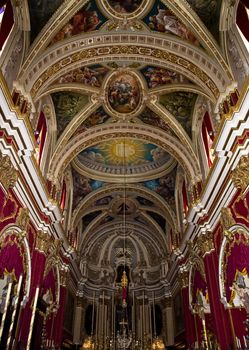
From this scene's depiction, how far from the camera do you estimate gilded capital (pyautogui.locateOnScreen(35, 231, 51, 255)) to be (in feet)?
37.8

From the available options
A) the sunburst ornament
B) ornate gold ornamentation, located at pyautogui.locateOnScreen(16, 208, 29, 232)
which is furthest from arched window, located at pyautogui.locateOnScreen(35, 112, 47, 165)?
the sunburst ornament

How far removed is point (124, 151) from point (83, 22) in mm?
8342

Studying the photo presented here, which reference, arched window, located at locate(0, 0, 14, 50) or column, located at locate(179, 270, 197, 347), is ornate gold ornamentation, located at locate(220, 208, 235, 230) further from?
arched window, located at locate(0, 0, 14, 50)

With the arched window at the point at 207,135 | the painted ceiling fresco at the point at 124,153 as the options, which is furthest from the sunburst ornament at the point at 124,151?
the arched window at the point at 207,135

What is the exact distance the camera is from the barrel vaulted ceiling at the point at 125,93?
10094 mm

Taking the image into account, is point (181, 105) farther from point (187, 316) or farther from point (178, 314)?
point (178, 314)

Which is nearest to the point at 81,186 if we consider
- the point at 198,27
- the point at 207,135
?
the point at 207,135

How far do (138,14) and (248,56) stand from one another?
162 inches

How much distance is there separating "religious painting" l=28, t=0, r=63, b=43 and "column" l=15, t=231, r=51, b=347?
730 cm

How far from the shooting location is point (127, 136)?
15.3 meters

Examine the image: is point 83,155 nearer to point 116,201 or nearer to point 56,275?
point 116,201

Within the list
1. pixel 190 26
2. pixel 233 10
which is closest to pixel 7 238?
pixel 190 26

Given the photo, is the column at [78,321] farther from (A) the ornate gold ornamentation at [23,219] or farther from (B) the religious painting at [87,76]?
(B) the religious painting at [87,76]

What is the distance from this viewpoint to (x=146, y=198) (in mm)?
19750
